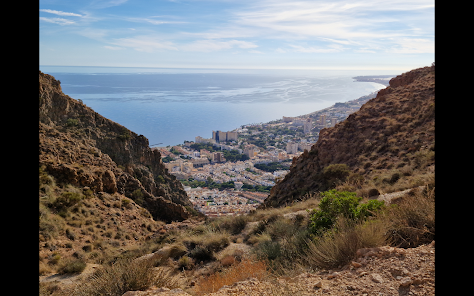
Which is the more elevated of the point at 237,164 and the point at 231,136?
the point at 231,136

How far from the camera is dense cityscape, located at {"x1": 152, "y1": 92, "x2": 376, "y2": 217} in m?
27.4

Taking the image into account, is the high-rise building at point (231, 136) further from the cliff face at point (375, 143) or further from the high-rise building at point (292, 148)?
the cliff face at point (375, 143)

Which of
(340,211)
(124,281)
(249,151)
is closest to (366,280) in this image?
(340,211)

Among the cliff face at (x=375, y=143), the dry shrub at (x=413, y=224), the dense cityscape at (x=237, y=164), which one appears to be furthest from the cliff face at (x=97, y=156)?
the dry shrub at (x=413, y=224)

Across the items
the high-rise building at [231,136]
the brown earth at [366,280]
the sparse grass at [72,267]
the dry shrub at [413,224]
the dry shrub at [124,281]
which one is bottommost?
the sparse grass at [72,267]

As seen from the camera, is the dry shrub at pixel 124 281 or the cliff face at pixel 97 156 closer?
the dry shrub at pixel 124 281

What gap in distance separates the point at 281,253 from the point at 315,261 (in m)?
1.42

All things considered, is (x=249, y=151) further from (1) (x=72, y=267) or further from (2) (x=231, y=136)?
(1) (x=72, y=267)

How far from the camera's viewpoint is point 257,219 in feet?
33.3

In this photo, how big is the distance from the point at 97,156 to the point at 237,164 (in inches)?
1089

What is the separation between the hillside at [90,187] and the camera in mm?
9844

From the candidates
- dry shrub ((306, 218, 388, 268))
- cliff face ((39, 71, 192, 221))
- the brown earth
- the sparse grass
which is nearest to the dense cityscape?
cliff face ((39, 71, 192, 221))

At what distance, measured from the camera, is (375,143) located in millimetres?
15922
